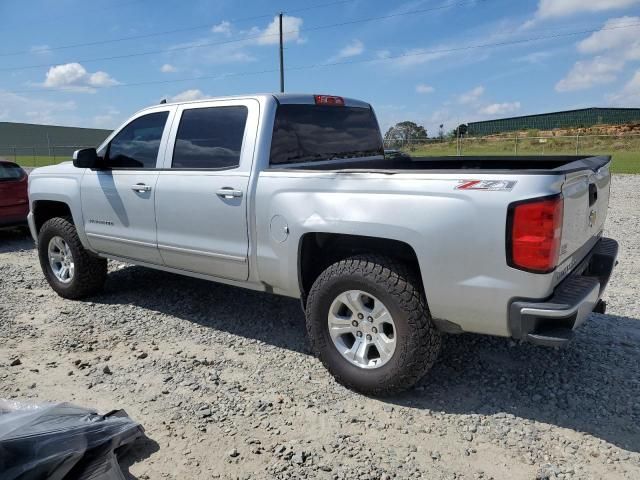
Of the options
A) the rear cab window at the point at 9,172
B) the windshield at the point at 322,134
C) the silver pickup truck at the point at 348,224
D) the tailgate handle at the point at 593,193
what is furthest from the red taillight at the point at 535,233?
the rear cab window at the point at 9,172

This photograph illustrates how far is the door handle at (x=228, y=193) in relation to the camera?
154 inches

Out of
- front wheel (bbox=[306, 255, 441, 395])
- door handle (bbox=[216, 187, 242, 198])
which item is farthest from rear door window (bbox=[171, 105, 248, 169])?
front wheel (bbox=[306, 255, 441, 395])

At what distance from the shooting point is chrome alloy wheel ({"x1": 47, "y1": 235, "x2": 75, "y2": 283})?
18.3ft

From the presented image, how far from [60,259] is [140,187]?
1751 millimetres

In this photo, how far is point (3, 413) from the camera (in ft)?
9.02

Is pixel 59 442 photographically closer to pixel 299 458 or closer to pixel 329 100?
pixel 299 458

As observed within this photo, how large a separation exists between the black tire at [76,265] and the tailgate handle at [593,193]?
446 centimetres

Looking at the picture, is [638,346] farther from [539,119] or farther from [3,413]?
[539,119]

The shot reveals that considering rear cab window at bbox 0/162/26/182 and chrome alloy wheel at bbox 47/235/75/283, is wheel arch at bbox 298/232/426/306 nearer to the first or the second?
chrome alloy wheel at bbox 47/235/75/283

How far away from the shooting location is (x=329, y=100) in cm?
456

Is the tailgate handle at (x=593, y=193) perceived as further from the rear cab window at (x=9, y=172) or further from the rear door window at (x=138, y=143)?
the rear cab window at (x=9, y=172)

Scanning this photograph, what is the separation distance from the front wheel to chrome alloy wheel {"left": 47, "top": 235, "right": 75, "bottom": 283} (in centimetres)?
323

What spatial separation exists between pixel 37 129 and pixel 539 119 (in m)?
63.2

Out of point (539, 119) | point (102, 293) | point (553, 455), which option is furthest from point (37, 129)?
point (553, 455)
